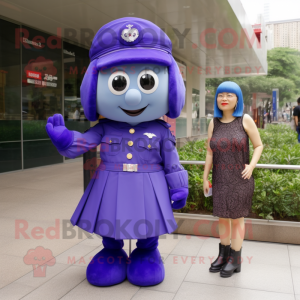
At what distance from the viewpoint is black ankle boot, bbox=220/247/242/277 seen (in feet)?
10.4

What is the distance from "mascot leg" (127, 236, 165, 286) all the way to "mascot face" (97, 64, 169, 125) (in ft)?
3.72

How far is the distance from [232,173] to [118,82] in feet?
4.24

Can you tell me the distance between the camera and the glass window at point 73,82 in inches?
433

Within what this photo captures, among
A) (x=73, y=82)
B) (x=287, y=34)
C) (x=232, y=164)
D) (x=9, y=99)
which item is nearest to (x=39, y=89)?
(x=9, y=99)

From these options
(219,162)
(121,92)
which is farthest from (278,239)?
(121,92)

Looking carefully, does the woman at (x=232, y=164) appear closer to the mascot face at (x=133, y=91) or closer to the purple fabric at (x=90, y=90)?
the mascot face at (x=133, y=91)

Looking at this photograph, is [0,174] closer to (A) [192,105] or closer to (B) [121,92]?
(B) [121,92]

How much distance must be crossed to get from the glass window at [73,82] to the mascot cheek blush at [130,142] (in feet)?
27.2

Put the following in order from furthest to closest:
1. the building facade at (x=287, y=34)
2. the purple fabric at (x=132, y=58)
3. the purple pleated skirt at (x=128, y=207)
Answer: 1. the building facade at (x=287, y=34)
2. the purple pleated skirt at (x=128, y=207)
3. the purple fabric at (x=132, y=58)

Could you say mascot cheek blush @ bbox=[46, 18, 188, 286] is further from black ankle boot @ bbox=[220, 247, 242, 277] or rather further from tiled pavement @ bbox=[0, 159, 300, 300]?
black ankle boot @ bbox=[220, 247, 242, 277]

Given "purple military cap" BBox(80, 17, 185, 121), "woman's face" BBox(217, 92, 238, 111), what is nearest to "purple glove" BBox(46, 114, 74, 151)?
"purple military cap" BBox(80, 17, 185, 121)

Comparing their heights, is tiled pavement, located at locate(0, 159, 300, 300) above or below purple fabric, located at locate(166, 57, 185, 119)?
below

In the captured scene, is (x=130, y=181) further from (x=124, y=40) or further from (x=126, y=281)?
(x=124, y=40)

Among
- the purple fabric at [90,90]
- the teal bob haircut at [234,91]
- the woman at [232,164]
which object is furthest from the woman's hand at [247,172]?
the purple fabric at [90,90]
